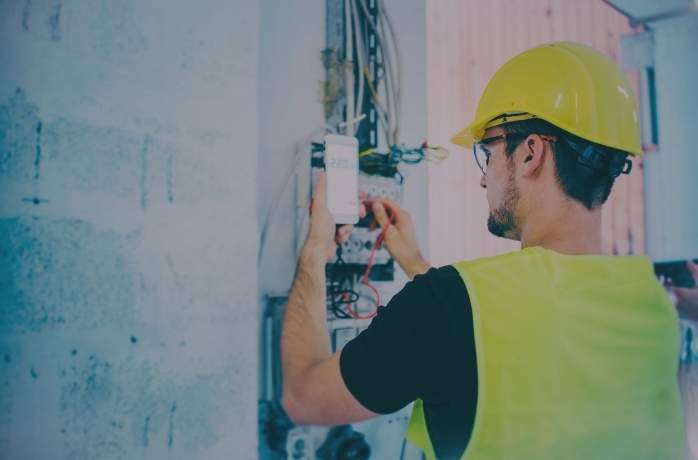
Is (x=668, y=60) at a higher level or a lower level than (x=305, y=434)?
higher

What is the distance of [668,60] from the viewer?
2.55m

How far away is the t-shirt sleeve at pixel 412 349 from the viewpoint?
0.78m

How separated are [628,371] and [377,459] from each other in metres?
0.78

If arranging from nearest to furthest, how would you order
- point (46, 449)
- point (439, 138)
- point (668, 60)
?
point (46, 449) → point (439, 138) → point (668, 60)

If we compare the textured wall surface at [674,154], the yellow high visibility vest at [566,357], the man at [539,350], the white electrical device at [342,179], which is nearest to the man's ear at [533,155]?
the man at [539,350]

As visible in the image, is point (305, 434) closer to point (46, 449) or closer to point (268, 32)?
point (46, 449)

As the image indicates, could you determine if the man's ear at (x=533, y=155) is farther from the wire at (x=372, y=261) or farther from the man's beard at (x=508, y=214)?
the wire at (x=372, y=261)

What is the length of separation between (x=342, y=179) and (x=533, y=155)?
458 mm

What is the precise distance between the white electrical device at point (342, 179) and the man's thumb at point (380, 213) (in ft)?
0.47

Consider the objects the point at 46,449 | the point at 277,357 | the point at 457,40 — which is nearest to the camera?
the point at 46,449

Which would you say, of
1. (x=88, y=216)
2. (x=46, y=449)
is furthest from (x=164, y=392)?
(x=88, y=216)

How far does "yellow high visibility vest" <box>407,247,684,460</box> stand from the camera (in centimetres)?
76

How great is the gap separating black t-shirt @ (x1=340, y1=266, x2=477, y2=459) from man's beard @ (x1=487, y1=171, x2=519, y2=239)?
0.24 m

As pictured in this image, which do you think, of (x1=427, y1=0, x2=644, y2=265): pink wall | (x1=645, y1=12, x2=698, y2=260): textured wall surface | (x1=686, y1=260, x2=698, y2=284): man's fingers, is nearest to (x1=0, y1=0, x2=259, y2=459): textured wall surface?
(x1=427, y1=0, x2=644, y2=265): pink wall
